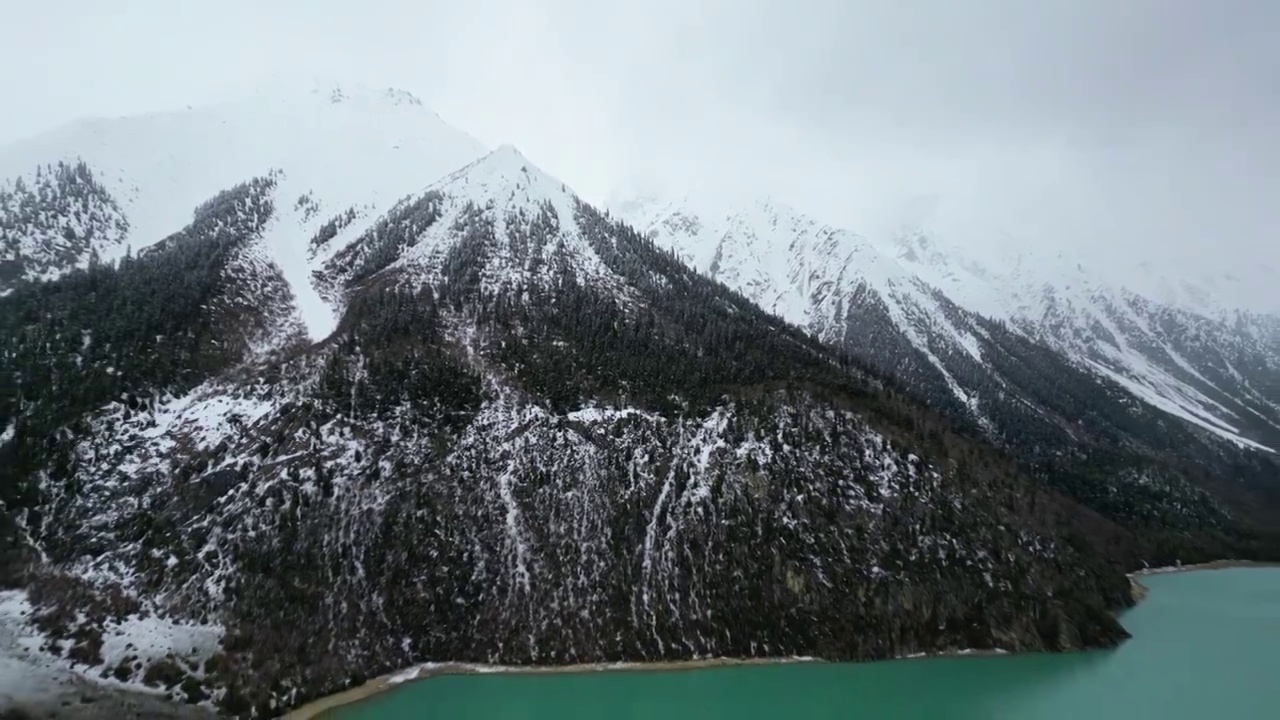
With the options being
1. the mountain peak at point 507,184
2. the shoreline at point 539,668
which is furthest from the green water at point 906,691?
the mountain peak at point 507,184

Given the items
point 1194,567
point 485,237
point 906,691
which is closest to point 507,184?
point 485,237

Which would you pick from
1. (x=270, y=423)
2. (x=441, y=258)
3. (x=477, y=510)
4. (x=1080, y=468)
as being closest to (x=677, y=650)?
(x=477, y=510)

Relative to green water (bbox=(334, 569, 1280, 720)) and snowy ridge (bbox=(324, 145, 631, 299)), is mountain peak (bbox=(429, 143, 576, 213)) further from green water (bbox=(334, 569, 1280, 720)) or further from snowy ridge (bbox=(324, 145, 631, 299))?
green water (bbox=(334, 569, 1280, 720))

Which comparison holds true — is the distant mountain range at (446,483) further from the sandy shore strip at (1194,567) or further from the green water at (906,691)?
the green water at (906,691)

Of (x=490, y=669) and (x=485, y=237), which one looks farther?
(x=485, y=237)

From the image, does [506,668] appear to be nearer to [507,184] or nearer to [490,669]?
[490,669]
